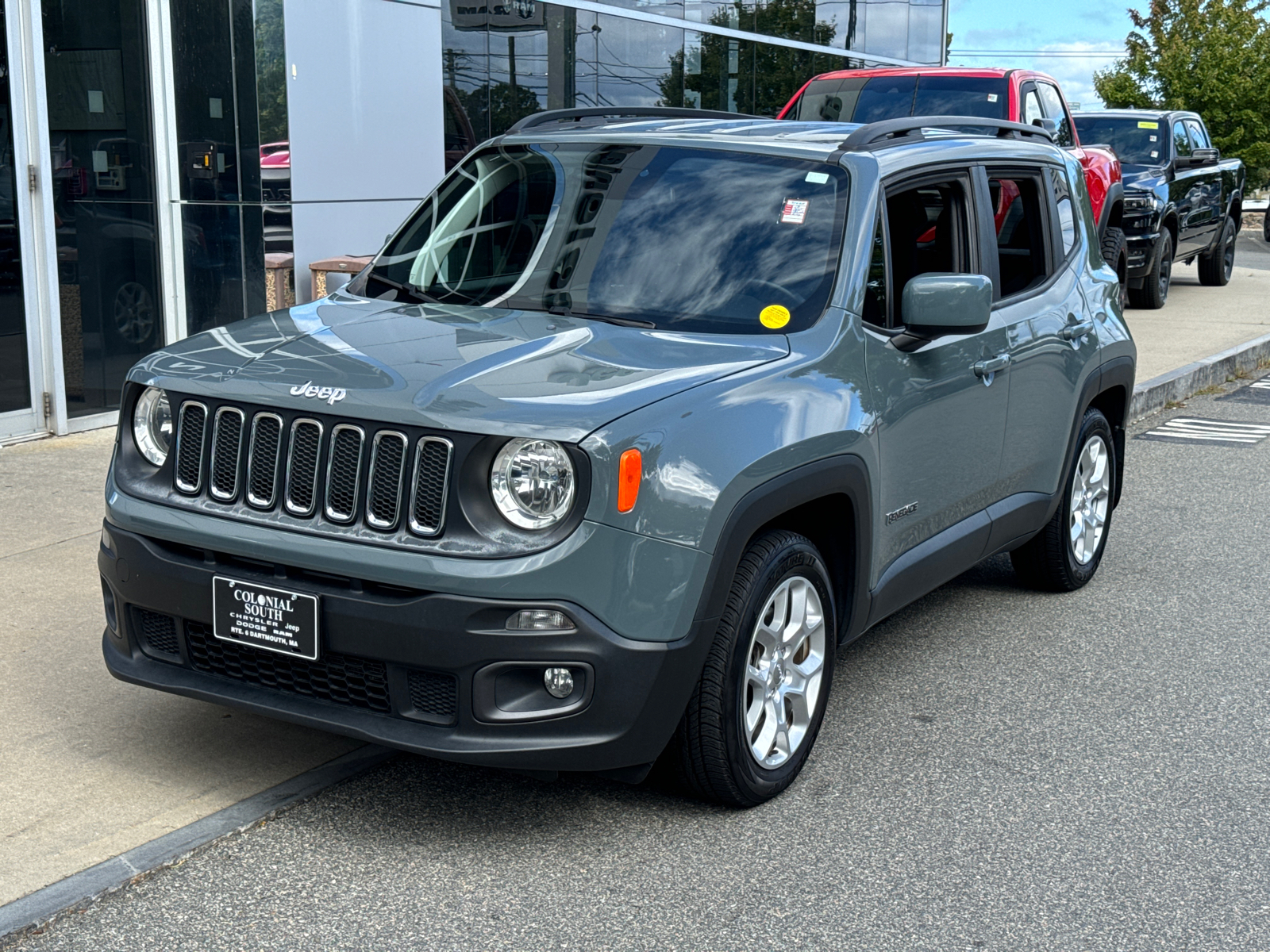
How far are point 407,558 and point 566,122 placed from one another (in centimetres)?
254

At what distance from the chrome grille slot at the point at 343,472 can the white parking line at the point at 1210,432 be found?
24.7 feet

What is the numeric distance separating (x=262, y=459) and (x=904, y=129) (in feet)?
8.13

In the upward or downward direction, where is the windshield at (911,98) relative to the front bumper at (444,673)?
upward

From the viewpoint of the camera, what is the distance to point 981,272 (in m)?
5.04

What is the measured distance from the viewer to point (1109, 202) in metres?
13.5

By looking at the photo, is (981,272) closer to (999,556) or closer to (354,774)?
(999,556)

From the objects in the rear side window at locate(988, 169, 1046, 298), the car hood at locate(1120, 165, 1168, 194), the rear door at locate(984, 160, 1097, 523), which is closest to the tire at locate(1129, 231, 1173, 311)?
the car hood at locate(1120, 165, 1168, 194)

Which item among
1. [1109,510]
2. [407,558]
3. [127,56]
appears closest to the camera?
[407,558]

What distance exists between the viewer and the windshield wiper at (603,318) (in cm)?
419

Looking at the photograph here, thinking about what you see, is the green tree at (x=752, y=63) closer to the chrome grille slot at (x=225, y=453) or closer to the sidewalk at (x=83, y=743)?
the sidewalk at (x=83, y=743)

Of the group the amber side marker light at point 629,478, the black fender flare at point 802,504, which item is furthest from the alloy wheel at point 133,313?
the amber side marker light at point 629,478

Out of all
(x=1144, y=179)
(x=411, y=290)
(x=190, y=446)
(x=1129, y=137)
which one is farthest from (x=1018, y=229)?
(x=1129, y=137)

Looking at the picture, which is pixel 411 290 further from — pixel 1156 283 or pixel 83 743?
pixel 1156 283

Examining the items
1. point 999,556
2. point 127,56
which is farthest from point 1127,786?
point 127,56
